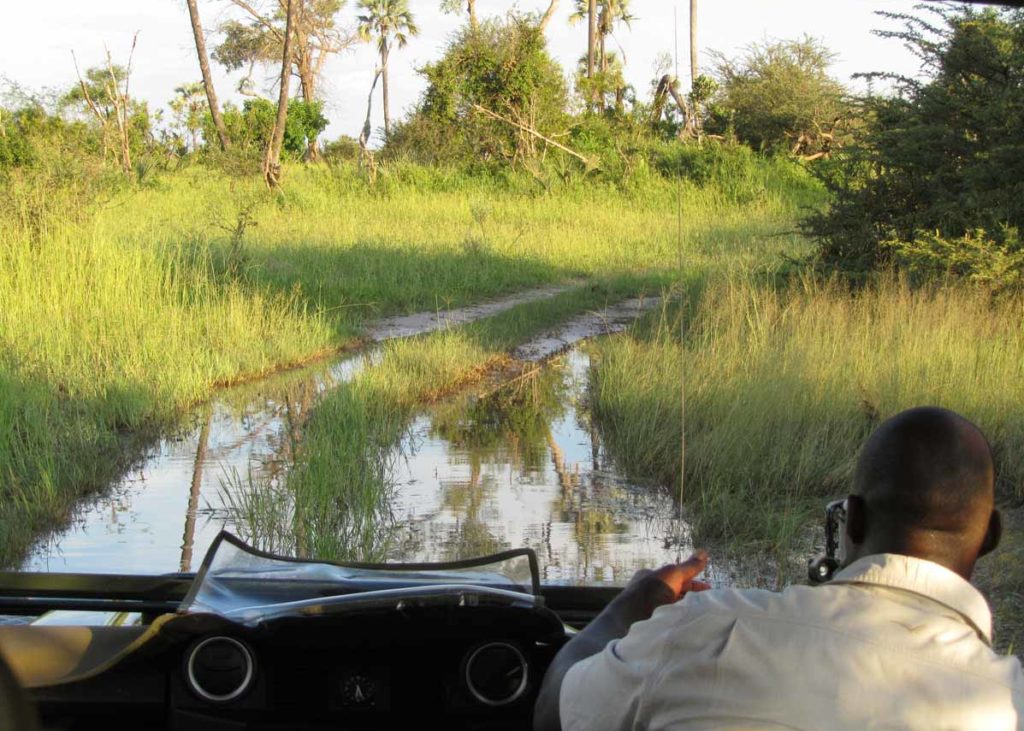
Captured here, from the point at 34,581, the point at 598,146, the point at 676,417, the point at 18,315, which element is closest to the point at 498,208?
the point at 598,146

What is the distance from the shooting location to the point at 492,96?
A: 1017 inches

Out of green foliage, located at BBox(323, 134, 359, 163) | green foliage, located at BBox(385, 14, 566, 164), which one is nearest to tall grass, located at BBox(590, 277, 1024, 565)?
green foliage, located at BBox(385, 14, 566, 164)

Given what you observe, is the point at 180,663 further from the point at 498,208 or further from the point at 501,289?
the point at 498,208

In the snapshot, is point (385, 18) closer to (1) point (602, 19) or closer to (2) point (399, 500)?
(1) point (602, 19)

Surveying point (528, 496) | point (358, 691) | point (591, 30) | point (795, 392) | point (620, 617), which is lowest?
point (528, 496)

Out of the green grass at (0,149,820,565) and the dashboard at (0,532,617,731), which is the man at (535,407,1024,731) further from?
the green grass at (0,149,820,565)

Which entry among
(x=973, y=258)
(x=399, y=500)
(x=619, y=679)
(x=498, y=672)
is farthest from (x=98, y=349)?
(x=619, y=679)

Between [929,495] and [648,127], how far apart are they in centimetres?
2574

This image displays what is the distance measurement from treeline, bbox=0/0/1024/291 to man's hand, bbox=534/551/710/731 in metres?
7.43

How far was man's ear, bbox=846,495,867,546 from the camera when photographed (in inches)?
59.7

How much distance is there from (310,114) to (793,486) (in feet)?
104

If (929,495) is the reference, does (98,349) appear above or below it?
below

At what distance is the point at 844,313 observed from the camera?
27.3 ft

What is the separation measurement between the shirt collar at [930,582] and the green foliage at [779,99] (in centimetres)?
2507
